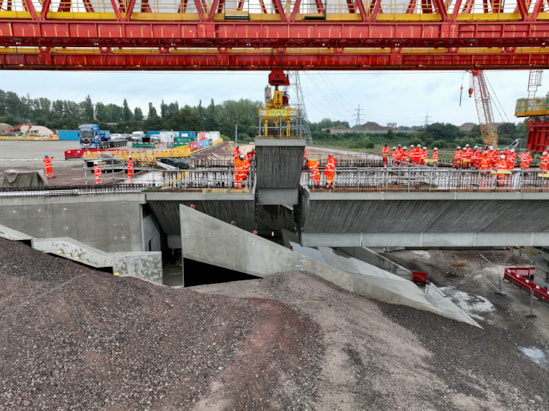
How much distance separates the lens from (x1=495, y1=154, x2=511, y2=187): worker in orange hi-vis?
15744 mm

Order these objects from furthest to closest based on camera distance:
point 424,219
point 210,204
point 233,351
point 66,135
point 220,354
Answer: point 66,135
point 424,219
point 210,204
point 233,351
point 220,354

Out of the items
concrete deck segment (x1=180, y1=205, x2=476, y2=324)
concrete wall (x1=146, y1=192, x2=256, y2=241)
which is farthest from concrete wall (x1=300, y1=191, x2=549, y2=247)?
concrete wall (x1=146, y1=192, x2=256, y2=241)

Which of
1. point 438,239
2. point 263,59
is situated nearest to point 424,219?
point 438,239

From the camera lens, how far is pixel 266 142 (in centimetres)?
1476

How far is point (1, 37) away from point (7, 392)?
13.0 meters

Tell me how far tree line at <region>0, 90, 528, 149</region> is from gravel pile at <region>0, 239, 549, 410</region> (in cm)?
2895

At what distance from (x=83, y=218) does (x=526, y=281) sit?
23.6 meters

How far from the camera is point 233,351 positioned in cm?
809

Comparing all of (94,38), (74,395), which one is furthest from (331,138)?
(74,395)

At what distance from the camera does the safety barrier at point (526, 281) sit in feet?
63.6

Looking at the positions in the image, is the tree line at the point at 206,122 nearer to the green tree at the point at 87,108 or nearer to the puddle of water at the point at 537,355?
the green tree at the point at 87,108

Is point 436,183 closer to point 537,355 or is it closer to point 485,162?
point 485,162

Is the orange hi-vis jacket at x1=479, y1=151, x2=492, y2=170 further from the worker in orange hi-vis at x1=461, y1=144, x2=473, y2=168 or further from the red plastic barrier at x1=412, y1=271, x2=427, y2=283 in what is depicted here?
the red plastic barrier at x1=412, y1=271, x2=427, y2=283

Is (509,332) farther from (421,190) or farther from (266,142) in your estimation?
(266,142)
